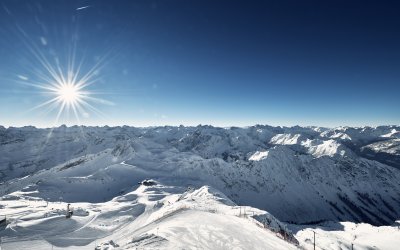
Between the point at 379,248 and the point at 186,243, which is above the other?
the point at 186,243

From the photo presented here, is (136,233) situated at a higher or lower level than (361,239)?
higher

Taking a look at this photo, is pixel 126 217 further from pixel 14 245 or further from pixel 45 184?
pixel 45 184

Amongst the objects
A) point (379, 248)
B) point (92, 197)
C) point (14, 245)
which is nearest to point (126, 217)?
point (14, 245)

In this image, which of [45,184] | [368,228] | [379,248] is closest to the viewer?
[379,248]

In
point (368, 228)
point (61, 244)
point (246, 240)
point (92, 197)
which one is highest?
point (246, 240)

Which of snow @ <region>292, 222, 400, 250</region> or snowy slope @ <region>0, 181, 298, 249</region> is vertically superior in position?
snowy slope @ <region>0, 181, 298, 249</region>

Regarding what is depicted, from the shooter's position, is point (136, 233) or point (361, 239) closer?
point (136, 233)

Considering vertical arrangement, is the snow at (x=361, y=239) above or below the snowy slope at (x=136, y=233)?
below

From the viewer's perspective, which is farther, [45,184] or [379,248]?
[45,184]

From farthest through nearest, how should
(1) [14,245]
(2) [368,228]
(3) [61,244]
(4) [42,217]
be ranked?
(2) [368,228] < (4) [42,217] < (3) [61,244] < (1) [14,245]

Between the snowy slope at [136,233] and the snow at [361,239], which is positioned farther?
the snow at [361,239]

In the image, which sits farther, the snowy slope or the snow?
the snow
